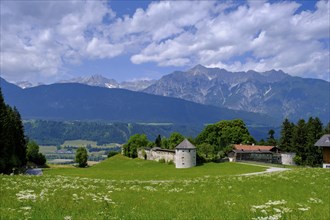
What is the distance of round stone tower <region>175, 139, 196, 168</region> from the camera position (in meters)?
100

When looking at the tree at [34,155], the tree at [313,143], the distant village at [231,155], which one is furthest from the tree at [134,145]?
the tree at [313,143]

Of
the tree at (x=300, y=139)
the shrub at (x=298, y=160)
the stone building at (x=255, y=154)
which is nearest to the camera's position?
the shrub at (x=298, y=160)

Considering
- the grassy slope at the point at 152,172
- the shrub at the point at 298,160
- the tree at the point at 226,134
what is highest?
the tree at the point at 226,134

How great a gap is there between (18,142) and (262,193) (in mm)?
80394

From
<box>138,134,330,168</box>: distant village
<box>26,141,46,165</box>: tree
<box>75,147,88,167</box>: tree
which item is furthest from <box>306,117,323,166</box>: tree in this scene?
<box>26,141,46,165</box>: tree

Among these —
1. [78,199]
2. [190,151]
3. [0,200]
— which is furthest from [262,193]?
[190,151]

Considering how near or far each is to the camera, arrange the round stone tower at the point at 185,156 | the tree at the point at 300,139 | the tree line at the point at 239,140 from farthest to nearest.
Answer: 1. the tree at the point at 300,139
2. the tree line at the point at 239,140
3. the round stone tower at the point at 185,156

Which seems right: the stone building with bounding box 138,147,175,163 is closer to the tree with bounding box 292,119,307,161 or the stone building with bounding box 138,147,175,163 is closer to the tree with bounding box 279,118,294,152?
the tree with bounding box 292,119,307,161

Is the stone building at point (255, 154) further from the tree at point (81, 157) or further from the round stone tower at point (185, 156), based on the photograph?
the tree at point (81, 157)

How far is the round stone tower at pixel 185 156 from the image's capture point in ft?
329

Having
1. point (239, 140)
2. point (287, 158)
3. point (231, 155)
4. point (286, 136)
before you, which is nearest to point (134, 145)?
point (239, 140)

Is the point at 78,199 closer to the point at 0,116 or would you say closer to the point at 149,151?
the point at 0,116

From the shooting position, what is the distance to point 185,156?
10025cm

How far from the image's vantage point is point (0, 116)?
231ft
